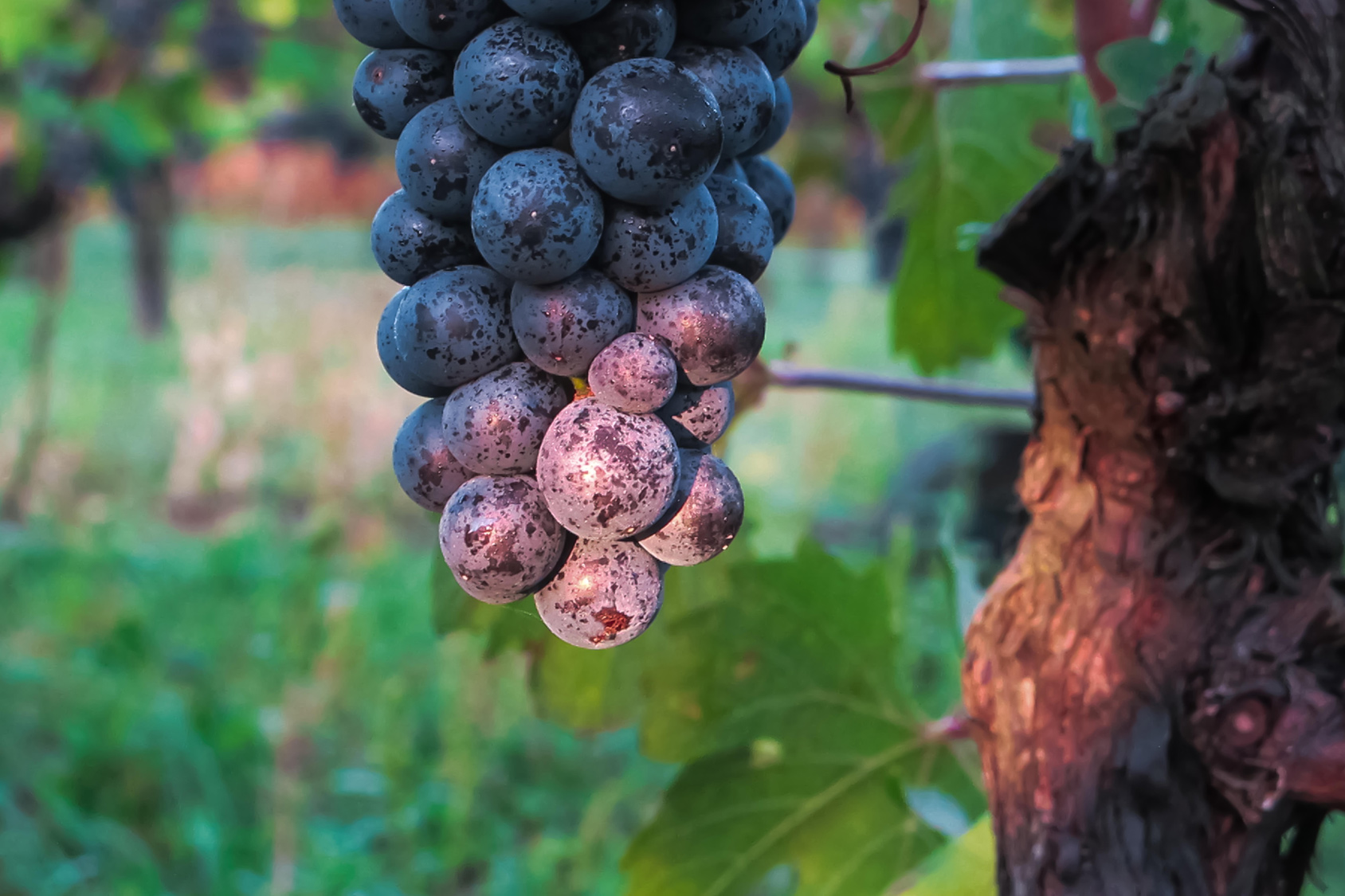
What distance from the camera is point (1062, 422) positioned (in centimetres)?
80

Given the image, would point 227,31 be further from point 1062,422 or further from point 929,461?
point 1062,422

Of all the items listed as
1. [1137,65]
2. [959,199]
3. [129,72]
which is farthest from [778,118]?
[129,72]

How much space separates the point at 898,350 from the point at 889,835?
642 millimetres

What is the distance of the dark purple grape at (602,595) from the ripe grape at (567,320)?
0.27 feet

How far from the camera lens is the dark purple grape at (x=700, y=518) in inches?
→ 17.7

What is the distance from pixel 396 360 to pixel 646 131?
161mm

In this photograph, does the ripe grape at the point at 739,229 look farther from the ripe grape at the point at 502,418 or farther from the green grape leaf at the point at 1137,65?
the green grape leaf at the point at 1137,65

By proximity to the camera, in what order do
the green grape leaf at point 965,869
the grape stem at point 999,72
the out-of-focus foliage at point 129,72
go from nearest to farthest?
Answer: the green grape leaf at point 965,869
the grape stem at point 999,72
the out-of-focus foliage at point 129,72

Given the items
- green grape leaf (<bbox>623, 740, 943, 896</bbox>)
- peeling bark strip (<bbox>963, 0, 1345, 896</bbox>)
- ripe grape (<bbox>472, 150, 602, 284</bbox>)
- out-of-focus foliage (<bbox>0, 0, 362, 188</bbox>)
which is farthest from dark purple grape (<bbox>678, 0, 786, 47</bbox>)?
out-of-focus foliage (<bbox>0, 0, 362, 188</bbox>)

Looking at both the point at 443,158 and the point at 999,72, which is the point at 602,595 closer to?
the point at 443,158

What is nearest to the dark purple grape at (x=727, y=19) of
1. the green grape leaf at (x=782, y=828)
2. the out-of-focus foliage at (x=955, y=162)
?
the green grape leaf at (x=782, y=828)

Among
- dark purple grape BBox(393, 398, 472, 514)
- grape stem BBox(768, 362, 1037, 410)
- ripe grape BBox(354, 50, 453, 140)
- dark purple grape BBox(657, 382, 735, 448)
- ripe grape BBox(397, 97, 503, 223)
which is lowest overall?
grape stem BBox(768, 362, 1037, 410)

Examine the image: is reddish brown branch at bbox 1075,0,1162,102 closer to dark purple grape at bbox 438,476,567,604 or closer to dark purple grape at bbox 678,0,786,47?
dark purple grape at bbox 678,0,786,47

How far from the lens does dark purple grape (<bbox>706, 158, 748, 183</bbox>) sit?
0.52 metres
